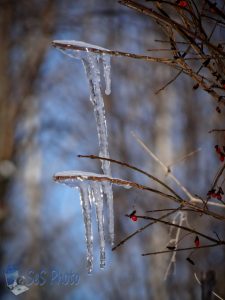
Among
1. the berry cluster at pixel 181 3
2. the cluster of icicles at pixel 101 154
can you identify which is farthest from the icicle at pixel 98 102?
the berry cluster at pixel 181 3

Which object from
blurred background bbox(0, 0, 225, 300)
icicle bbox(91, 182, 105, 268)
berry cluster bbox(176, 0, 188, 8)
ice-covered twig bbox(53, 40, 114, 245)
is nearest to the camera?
berry cluster bbox(176, 0, 188, 8)

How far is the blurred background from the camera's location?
7.66 m

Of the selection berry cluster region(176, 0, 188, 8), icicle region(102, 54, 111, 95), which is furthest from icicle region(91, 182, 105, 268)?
berry cluster region(176, 0, 188, 8)

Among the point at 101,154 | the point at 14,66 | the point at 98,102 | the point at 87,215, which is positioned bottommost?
the point at 87,215

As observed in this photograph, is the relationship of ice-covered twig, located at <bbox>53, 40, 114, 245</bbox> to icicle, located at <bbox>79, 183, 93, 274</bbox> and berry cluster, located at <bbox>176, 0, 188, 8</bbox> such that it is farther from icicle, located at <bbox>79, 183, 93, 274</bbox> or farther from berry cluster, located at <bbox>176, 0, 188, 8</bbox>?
berry cluster, located at <bbox>176, 0, 188, 8</bbox>

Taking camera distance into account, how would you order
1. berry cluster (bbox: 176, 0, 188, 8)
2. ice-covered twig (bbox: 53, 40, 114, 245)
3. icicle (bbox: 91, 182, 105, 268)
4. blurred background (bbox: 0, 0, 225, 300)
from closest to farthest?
1. berry cluster (bbox: 176, 0, 188, 8)
2. ice-covered twig (bbox: 53, 40, 114, 245)
3. icicle (bbox: 91, 182, 105, 268)
4. blurred background (bbox: 0, 0, 225, 300)

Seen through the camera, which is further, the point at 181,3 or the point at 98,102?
the point at 98,102

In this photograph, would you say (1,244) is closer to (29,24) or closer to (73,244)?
(73,244)

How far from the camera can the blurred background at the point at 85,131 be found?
25.1ft

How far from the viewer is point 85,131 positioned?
344 inches

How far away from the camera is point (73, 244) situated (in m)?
8.88

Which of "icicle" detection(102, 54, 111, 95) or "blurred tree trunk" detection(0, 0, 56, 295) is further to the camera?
"blurred tree trunk" detection(0, 0, 56, 295)

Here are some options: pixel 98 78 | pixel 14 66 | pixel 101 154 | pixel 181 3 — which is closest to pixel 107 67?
pixel 98 78

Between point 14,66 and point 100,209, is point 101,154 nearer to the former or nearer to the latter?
point 100,209
